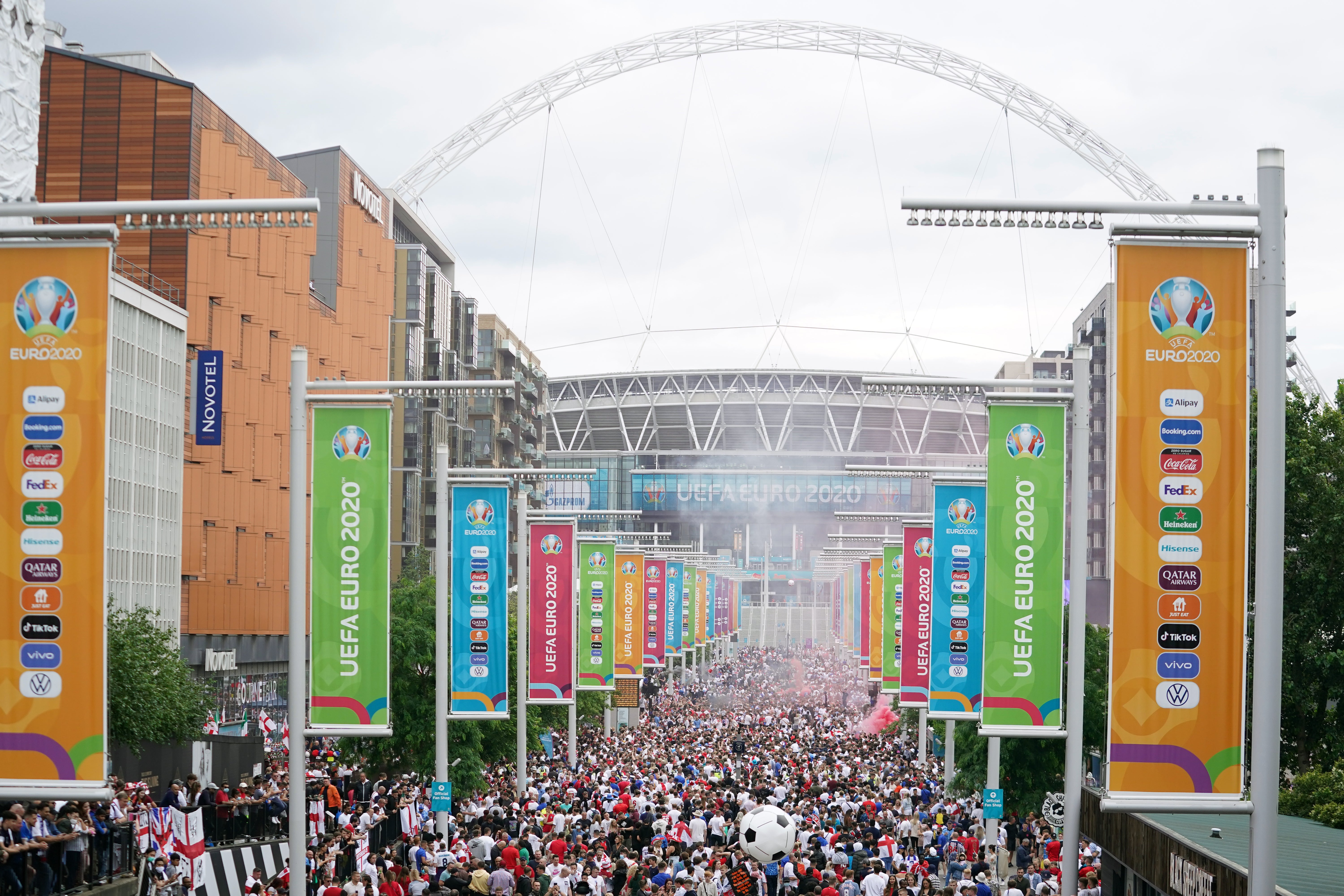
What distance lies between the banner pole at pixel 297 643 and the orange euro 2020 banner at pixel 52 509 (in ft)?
20.5

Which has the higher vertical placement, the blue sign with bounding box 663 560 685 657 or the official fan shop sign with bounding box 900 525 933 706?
the official fan shop sign with bounding box 900 525 933 706

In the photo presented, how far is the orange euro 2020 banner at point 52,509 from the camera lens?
1204cm

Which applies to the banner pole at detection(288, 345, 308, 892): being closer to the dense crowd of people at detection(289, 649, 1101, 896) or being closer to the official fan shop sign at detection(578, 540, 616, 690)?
the dense crowd of people at detection(289, 649, 1101, 896)

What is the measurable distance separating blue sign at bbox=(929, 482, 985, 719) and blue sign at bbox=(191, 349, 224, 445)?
121ft

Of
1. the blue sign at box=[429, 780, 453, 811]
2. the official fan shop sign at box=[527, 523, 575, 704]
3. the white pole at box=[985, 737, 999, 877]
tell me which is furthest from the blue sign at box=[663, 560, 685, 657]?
the white pole at box=[985, 737, 999, 877]

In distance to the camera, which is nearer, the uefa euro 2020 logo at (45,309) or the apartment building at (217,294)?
the uefa euro 2020 logo at (45,309)

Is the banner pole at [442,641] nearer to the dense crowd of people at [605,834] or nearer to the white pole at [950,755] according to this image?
the dense crowd of people at [605,834]

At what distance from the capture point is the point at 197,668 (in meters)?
61.3

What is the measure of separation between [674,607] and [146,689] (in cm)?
4098

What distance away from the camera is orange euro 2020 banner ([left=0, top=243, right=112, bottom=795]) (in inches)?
474

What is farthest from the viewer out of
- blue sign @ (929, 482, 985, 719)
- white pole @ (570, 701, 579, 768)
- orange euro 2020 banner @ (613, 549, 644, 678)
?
orange euro 2020 banner @ (613, 549, 644, 678)

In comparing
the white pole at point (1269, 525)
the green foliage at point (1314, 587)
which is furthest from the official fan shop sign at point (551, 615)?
the white pole at point (1269, 525)

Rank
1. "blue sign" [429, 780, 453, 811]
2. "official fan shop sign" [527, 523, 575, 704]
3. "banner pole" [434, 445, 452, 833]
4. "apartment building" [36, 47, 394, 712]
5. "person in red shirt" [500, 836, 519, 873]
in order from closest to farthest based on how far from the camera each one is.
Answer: "person in red shirt" [500, 836, 519, 873], "blue sign" [429, 780, 453, 811], "banner pole" [434, 445, 452, 833], "official fan shop sign" [527, 523, 575, 704], "apartment building" [36, 47, 394, 712]

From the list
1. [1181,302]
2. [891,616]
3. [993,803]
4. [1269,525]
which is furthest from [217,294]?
[1269,525]
